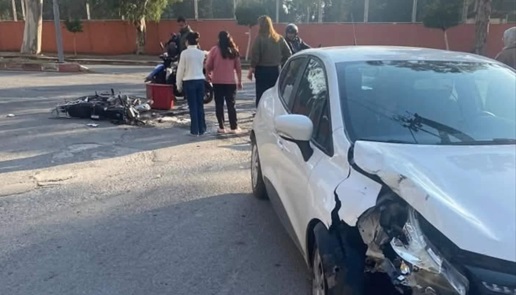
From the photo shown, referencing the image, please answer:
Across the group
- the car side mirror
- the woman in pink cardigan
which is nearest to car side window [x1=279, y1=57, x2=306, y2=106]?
the car side mirror

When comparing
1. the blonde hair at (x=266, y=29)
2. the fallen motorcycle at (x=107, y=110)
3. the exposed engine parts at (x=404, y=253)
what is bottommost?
the fallen motorcycle at (x=107, y=110)

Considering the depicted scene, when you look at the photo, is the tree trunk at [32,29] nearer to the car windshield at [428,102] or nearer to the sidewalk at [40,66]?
the sidewalk at [40,66]

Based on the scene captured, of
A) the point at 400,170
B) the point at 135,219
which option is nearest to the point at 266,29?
the point at 135,219

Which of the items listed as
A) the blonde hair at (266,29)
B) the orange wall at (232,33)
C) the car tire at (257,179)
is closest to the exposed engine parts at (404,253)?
the car tire at (257,179)

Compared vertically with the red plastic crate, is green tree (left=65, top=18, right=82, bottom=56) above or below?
above

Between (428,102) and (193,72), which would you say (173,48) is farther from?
(428,102)

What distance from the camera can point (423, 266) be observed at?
2275mm

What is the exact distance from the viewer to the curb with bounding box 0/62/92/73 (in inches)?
862

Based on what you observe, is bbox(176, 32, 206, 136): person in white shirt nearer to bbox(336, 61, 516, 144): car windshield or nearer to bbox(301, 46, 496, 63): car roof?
bbox(301, 46, 496, 63): car roof

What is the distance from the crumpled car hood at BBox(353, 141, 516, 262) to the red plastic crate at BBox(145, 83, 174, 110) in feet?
27.8

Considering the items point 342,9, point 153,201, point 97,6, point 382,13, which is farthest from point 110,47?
point 153,201

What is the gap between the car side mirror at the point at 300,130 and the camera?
3525 millimetres

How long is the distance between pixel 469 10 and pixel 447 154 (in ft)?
118

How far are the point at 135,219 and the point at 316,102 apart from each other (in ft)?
7.63
